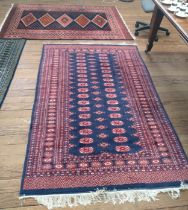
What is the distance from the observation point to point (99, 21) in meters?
3.86

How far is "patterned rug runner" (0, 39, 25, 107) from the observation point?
8.24 feet

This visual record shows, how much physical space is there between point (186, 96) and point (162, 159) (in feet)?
2.91

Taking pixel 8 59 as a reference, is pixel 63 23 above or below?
above

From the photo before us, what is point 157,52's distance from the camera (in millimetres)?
3211

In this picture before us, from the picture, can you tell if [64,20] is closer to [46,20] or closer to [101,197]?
[46,20]

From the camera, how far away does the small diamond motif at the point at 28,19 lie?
145 inches

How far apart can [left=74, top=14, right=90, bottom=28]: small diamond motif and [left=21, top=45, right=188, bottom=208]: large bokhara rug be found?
3.46 feet

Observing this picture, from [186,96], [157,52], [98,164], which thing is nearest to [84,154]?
[98,164]

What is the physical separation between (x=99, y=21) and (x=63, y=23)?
0.54 metres

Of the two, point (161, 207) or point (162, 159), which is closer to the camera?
point (161, 207)

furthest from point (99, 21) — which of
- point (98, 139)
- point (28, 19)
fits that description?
point (98, 139)

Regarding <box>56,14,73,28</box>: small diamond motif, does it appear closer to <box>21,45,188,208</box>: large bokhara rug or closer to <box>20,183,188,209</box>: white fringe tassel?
<box>21,45,188,208</box>: large bokhara rug

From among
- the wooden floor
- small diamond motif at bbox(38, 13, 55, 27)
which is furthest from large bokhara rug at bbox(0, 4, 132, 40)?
the wooden floor

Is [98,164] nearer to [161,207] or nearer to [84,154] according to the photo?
[84,154]
